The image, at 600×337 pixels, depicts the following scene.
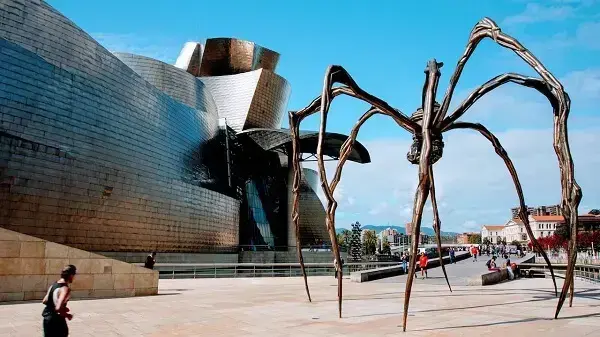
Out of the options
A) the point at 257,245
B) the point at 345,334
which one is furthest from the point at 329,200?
the point at 257,245

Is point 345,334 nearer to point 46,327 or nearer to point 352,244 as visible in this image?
point 46,327

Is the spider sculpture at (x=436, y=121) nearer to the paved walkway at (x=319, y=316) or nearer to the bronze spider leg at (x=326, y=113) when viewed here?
the bronze spider leg at (x=326, y=113)

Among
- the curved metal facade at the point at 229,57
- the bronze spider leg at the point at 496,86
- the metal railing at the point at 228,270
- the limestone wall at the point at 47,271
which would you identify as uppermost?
the curved metal facade at the point at 229,57

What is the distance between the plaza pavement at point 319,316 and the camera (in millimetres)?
7996

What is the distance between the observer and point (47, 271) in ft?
41.1

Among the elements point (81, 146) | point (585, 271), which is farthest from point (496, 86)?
point (81, 146)

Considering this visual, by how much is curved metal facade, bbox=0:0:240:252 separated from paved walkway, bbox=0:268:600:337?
12515 mm

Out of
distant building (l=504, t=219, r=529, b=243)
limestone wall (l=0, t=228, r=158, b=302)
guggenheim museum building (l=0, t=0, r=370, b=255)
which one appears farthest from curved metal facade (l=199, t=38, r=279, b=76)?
distant building (l=504, t=219, r=529, b=243)

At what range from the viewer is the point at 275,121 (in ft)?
175

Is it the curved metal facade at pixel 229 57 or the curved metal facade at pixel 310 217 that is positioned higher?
the curved metal facade at pixel 229 57

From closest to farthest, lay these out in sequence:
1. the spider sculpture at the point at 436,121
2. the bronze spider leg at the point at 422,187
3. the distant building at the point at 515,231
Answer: the bronze spider leg at the point at 422,187
the spider sculpture at the point at 436,121
the distant building at the point at 515,231

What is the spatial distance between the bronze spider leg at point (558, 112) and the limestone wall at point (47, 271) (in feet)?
34.8

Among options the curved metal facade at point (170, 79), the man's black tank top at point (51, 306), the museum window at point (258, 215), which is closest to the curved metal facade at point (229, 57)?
the curved metal facade at point (170, 79)

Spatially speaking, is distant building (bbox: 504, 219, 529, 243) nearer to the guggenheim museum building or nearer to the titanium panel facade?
the titanium panel facade
